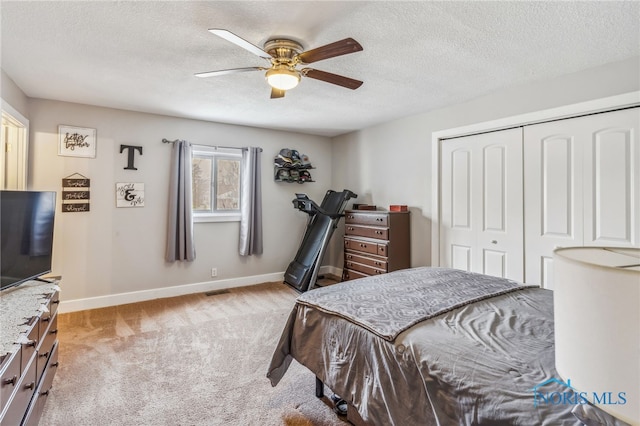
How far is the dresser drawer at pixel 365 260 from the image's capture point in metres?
4.00

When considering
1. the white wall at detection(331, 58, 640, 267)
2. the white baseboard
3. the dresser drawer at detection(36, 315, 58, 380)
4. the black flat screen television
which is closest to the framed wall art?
the black flat screen television

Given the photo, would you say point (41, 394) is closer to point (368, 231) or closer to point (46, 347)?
point (46, 347)

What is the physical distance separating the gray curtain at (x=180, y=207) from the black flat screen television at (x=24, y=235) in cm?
159

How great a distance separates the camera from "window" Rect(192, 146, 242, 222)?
14.6ft

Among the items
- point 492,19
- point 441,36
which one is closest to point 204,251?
point 441,36

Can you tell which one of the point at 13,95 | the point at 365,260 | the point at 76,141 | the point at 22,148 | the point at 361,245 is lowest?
the point at 365,260

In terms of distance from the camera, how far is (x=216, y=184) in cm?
459

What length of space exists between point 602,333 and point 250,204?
4.36 m

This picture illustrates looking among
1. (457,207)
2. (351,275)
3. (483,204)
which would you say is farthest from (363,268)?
(483,204)

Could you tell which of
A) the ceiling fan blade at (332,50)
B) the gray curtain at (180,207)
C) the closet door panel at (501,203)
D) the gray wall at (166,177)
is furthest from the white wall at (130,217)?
the closet door panel at (501,203)

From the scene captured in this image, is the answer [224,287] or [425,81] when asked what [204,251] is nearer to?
[224,287]

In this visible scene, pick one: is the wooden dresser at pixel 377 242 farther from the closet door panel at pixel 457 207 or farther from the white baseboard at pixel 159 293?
the white baseboard at pixel 159 293

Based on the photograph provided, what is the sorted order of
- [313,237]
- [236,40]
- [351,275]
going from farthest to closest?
[313,237] → [351,275] → [236,40]

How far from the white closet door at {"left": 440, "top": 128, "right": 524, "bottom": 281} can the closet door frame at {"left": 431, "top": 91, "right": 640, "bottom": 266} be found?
6 centimetres
